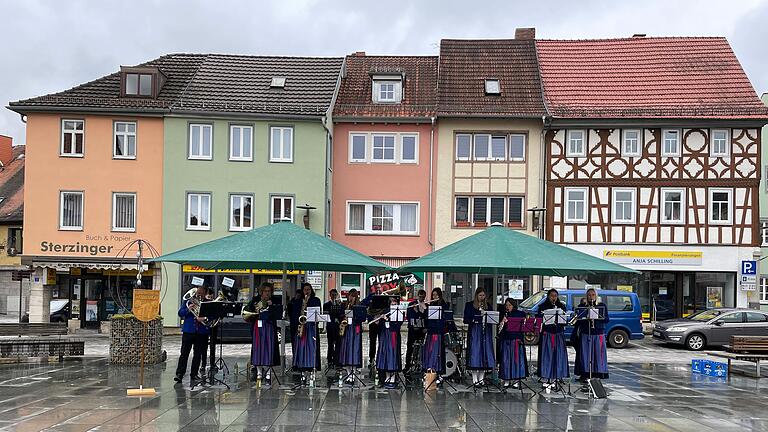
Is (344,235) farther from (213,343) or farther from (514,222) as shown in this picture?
(213,343)

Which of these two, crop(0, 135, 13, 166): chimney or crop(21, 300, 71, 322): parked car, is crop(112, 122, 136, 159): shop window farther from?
crop(0, 135, 13, 166): chimney

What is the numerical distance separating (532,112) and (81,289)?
60.1ft

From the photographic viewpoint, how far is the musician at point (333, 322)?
1456 cm

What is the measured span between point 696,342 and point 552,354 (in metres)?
12.7

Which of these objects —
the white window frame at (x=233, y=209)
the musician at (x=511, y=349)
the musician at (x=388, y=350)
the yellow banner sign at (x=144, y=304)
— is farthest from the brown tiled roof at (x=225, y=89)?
the musician at (x=511, y=349)

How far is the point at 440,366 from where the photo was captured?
1393cm

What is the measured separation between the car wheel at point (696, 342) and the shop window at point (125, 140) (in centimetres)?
2006

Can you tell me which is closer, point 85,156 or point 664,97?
point 85,156

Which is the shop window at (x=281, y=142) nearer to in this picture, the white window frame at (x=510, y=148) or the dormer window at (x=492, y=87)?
the dormer window at (x=492, y=87)

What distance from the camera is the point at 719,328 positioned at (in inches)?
955

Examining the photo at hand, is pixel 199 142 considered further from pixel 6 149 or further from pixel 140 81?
pixel 6 149

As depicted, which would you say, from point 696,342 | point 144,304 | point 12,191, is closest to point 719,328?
point 696,342

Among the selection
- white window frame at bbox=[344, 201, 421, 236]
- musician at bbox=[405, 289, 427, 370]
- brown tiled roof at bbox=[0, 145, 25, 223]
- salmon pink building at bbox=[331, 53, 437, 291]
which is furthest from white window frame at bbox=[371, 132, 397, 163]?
brown tiled roof at bbox=[0, 145, 25, 223]

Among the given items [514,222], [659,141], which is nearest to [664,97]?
[659,141]
